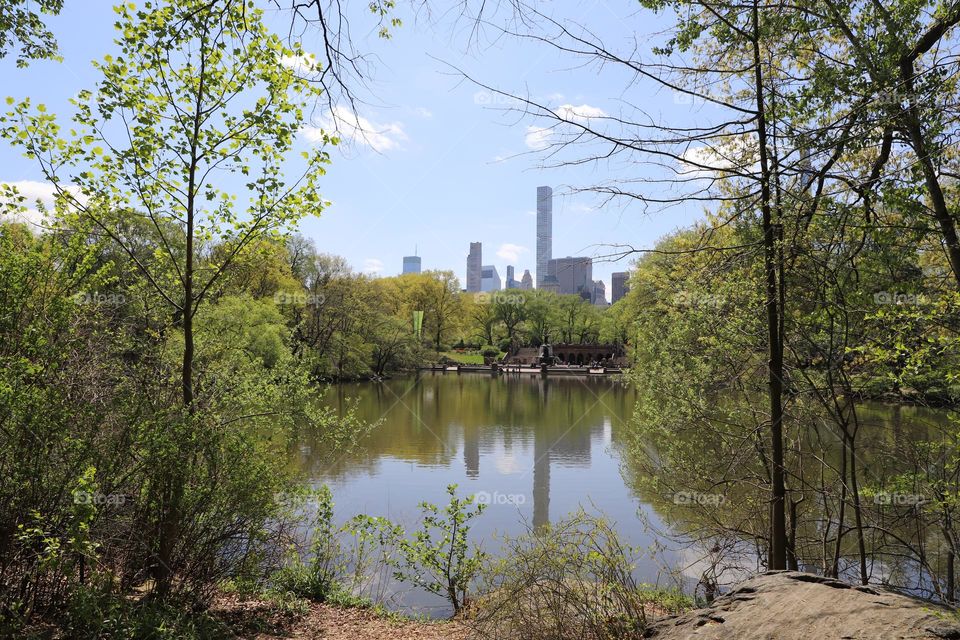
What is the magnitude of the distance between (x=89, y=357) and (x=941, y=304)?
6.36m

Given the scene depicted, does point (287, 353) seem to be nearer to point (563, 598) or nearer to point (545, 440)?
point (563, 598)

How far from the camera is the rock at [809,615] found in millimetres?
2957

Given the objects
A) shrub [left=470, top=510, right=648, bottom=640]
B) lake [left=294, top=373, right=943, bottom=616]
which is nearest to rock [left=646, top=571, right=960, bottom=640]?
shrub [left=470, top=510, right=648, bottom=640]

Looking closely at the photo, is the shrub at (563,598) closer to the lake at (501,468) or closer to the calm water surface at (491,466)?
the calm water surface at (491,466)

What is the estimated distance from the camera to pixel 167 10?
191 inches

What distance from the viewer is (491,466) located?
55.2 feet

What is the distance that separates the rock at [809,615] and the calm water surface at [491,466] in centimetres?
198

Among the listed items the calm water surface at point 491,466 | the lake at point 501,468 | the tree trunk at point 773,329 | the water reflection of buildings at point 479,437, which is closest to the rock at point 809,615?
the tree trunk at point 773,329

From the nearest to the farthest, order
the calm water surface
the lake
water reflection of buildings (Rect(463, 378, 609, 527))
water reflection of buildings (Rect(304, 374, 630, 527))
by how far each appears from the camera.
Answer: the lake → the calm water surface → water reflection of buildings (Rect(463, 378, 609, 527)) → water reflection of buildings (Rect(304, 374, 630, 527))

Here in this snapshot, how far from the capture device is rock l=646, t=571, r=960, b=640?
Result: 2.96 metres

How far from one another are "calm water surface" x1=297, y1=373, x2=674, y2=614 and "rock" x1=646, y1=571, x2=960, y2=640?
198 centimetres

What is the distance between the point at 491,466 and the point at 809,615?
13887mm

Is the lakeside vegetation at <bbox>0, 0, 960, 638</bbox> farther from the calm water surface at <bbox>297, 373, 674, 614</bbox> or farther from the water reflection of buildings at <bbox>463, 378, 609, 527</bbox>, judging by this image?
the water reflection of buildings at <bbox>463, 378, 609, 527</bbox>

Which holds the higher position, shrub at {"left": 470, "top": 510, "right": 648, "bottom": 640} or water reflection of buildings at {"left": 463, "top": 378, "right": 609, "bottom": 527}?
shrub at {"left": 470, "top": 510, "right": 648, "bottom": 640}
